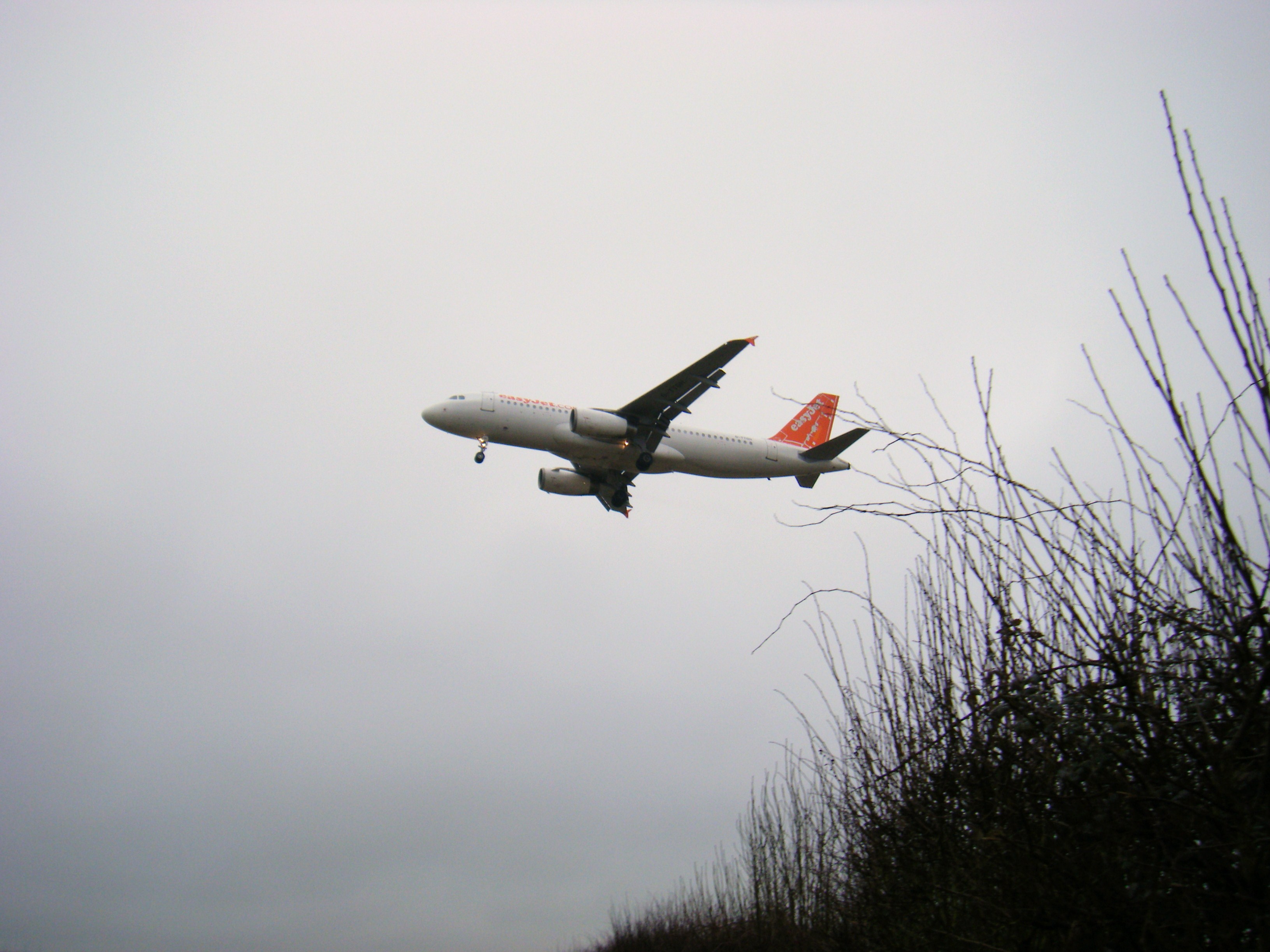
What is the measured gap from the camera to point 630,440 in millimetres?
30500

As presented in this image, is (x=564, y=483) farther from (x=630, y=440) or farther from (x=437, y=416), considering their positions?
(x=437, y=416)

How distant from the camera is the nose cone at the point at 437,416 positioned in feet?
95.9

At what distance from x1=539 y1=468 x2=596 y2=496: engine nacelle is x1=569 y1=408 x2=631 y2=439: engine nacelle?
3905mm

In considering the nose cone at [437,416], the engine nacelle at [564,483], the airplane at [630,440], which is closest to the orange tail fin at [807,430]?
the airplane at [630,440]

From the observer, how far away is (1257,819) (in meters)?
2.88

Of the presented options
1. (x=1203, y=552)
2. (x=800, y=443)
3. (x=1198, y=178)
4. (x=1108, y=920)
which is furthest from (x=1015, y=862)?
(x=800, y=443)

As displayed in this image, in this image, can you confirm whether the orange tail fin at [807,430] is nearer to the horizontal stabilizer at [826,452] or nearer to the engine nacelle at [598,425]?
the horizontal stabilizer at [826,452]

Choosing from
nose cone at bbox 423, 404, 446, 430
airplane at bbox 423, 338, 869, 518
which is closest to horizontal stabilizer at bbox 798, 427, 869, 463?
airplane at bbox 423, 338, 869, 518

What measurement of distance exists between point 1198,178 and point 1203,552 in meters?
1.57

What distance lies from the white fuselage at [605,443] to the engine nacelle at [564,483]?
107 centimetres

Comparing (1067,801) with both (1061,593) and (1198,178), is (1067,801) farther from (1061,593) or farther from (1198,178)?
(1198,178)

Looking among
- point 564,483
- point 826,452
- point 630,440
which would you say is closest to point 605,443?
point 630,440

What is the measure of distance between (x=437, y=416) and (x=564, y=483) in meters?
6.29

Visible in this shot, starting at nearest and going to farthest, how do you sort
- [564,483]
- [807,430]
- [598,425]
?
[598,425], [564,483], [807,430]
